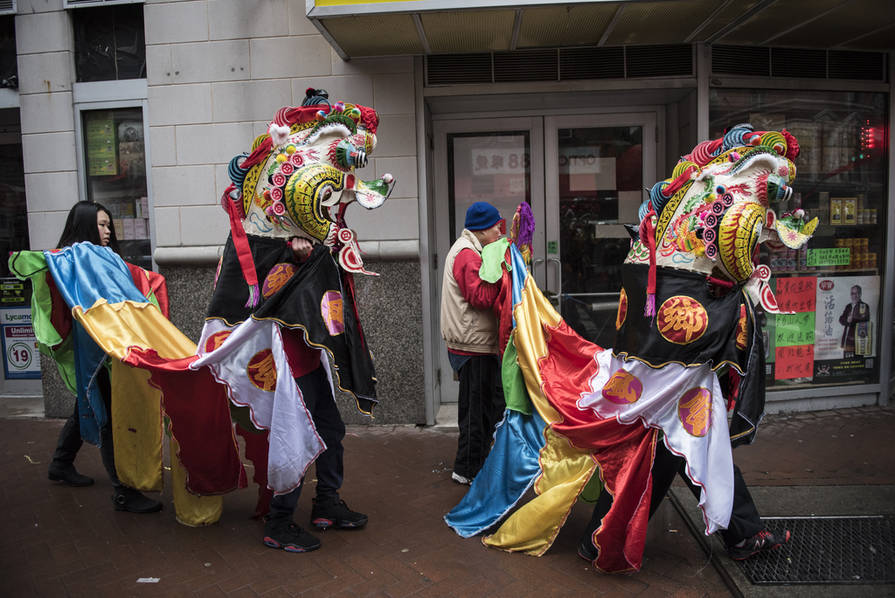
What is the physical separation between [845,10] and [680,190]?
2971 millimetres

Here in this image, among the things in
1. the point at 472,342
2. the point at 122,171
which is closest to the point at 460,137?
the point at 472,342

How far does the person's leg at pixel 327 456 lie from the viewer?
3.64 m

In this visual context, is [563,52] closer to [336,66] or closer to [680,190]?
[336,66]

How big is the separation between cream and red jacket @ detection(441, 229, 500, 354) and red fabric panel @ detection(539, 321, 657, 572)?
3.12 ft

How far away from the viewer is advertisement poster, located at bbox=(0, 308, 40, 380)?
7.01 metres

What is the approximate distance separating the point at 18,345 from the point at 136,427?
13.2 ft

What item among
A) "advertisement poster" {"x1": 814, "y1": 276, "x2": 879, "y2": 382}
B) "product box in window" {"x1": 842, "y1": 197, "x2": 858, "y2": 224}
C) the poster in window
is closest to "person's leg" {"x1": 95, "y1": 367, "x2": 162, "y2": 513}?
the poster in window

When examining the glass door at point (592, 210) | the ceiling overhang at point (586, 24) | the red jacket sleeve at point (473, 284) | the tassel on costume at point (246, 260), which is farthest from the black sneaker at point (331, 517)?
the ceiling overhang at point (586, 24)

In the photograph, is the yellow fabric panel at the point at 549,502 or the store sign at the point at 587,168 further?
the store sign at the point at 587,168

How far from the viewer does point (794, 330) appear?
6.04m

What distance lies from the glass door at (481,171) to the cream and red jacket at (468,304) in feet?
5.98

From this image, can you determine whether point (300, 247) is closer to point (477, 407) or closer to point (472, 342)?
point (472, 342)

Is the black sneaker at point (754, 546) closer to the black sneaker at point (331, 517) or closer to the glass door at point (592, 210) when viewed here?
the black sneaker at point (331, 517)

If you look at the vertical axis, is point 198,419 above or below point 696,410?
below
